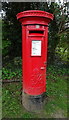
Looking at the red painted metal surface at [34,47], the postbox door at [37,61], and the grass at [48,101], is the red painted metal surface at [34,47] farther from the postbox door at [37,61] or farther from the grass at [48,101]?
the grass at [48,101]

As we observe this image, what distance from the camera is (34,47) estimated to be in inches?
81.7

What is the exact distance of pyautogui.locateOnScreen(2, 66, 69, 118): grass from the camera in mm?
2233

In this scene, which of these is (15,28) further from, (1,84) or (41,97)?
(41,97)

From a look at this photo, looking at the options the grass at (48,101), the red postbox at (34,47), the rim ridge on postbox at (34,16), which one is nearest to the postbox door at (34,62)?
the red postbox at (34,47)

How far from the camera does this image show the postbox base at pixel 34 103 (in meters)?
2.27

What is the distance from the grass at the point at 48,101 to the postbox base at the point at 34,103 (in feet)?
0.29

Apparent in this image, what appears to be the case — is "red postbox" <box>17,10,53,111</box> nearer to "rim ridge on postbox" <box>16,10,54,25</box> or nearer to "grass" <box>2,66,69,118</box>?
"rim ridge on postbox" <box>16,10,54,25</box>

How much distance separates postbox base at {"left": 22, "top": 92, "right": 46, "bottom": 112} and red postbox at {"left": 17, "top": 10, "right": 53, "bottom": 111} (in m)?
0.06

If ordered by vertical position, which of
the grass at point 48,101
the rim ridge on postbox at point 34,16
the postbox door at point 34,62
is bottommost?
the grass at point 48,101

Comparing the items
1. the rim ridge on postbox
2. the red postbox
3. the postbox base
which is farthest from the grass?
the rim ridge on postbox

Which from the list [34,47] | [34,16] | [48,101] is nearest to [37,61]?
[34,47]

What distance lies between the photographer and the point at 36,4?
463cm

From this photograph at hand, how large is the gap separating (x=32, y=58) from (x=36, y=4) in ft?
11.2

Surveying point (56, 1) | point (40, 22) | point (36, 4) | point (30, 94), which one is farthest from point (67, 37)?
point (30, 94)
